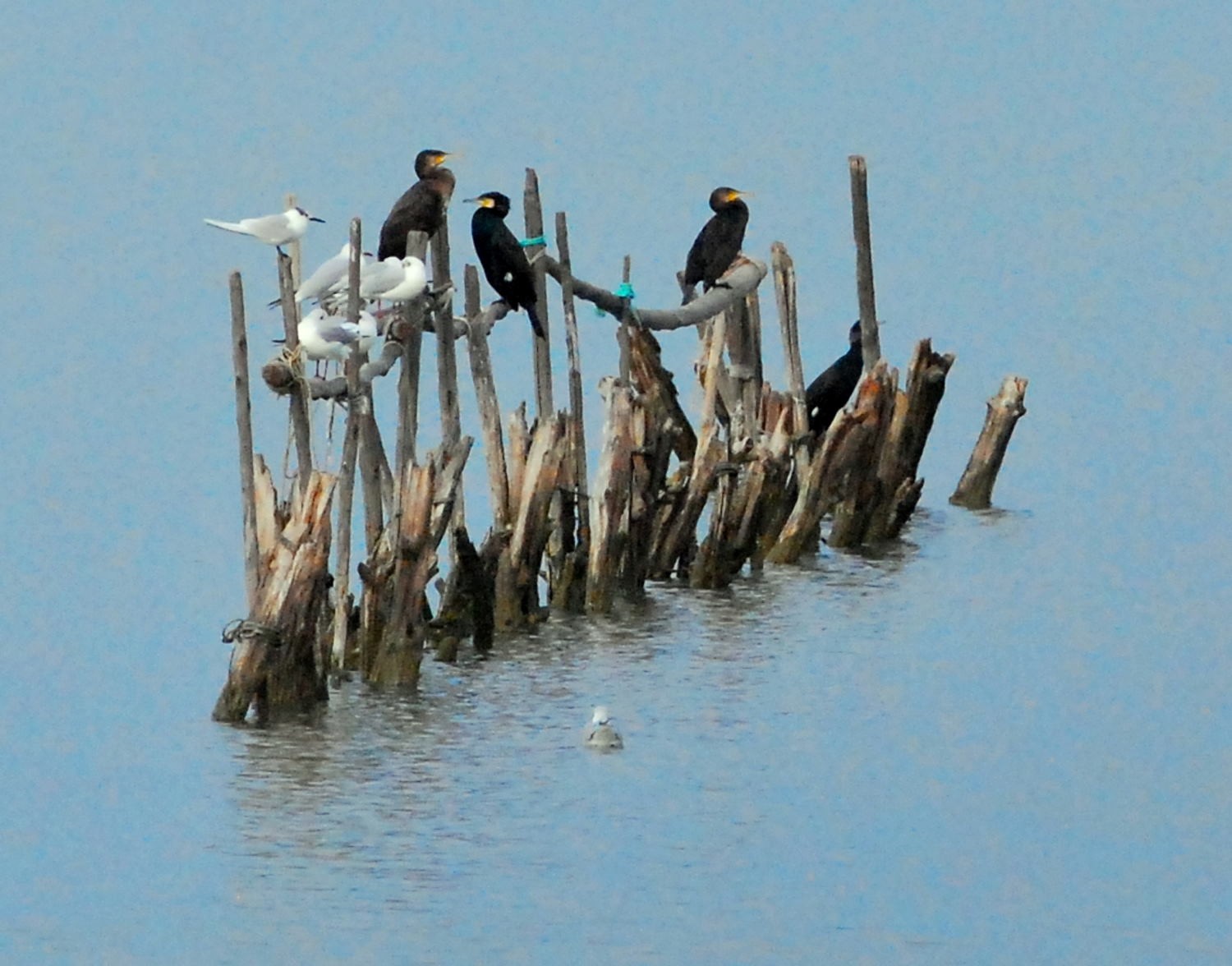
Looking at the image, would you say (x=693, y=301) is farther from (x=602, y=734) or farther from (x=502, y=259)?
(x=602, y=734)

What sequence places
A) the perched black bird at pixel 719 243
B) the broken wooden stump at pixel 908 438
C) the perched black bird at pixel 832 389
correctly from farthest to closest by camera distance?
the perched black bird at pixel 832 389
the broken wooden stump at pixel 908 438
the perched black bird at pixel 719 243

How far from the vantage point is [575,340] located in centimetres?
2044

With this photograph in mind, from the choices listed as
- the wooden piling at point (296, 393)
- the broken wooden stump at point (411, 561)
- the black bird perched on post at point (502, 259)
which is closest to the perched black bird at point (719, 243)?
the black bird perched on post at point (502, 259)

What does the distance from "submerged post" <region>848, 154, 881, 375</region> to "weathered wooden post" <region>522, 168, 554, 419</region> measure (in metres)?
4.44

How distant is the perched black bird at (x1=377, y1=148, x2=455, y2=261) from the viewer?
1941 centimetres

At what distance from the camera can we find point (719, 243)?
23031 mm

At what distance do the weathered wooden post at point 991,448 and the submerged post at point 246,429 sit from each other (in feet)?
36.5

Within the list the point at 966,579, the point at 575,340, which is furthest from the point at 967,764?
the point at 966,579

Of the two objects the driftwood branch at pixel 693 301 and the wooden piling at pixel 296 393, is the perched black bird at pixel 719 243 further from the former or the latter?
the wooden piling at pixel 296 393

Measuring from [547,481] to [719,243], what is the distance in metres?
4.17

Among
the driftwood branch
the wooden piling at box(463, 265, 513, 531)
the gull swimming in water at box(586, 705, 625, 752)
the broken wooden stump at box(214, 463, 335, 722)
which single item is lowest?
the gull swimming in water at box(586, 705, 625, 752)

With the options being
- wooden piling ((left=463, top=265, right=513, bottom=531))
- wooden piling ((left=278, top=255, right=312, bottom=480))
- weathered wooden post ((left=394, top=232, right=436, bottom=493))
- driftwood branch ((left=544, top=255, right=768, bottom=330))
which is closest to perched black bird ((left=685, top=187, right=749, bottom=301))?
driftwood branch ((left=544, top=255, right=768, bottom=330))

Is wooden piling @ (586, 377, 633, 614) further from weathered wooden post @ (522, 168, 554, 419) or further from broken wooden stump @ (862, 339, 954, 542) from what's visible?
broken wooden stump @ (862, 339, 954, 542)

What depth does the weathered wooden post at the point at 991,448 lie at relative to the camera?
87.4ft
